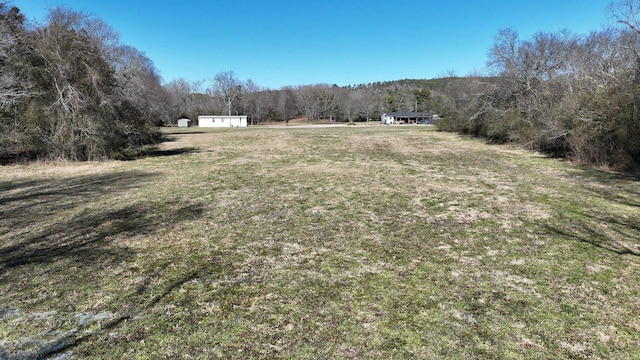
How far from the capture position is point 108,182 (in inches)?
354

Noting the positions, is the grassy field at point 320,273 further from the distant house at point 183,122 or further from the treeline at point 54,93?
the distant house at point 183,122

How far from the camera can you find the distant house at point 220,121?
55469 millimetres

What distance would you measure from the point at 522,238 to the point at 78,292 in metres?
5.52

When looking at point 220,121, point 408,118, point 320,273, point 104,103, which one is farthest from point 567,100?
point 408,118

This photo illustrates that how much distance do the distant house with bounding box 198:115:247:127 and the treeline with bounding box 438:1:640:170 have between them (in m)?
38.4

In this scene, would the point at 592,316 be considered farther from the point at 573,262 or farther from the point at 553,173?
the point at 553,173

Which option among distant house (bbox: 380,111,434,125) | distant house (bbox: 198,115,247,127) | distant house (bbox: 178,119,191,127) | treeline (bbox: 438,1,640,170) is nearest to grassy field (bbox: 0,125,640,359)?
treeline (bbox: 438,1,640,170)

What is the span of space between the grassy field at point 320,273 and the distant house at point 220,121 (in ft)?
162

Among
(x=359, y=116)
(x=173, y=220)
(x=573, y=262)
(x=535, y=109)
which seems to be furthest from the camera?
(x=359, y=116)

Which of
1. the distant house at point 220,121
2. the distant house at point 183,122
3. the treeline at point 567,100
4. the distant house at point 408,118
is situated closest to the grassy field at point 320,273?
the treeline at point 567,100

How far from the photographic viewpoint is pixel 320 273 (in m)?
3.74

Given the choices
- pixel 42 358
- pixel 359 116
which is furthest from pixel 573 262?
pixel 359 116

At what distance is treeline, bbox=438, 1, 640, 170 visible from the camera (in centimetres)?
1033

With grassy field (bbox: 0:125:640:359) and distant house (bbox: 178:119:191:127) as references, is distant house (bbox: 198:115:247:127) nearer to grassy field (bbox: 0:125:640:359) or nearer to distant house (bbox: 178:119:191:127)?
distant house (bbox: 178:119:191:127)
